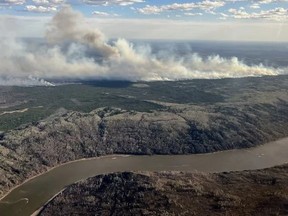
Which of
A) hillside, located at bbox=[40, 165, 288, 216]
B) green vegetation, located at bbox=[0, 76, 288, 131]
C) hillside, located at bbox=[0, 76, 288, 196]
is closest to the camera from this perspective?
hillside, located at bbox=[40, 165, 288, 216]

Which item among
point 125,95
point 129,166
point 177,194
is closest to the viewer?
point 177,194

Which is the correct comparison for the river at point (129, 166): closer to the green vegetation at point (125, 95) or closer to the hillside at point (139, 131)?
the hillside at point (139, 131)

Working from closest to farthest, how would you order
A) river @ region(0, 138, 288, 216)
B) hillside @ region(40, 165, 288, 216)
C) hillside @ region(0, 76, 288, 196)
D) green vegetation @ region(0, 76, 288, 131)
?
hillside @ region(40, 165, 288, 216)
river @ region(0, 138, 288, 216)
hillside @ region(0, 76, 288, 196)
green vegetation @ region(0, 76, 288, 131)

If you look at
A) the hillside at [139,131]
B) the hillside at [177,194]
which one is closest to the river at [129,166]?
the hillside at [139,131]

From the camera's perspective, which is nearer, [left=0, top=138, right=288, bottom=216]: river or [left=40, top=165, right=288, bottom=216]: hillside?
[left=40, top=165, right=288, bottom=216]: hillside

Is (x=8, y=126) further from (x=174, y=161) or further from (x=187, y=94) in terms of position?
(x=187, y=94)

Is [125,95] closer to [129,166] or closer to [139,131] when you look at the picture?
[139,131]

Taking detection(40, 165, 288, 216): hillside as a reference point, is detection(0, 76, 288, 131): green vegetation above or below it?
below

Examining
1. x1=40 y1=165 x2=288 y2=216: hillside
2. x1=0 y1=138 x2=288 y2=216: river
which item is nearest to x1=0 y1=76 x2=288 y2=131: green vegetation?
x1=0 y1=138 x2=288 y2=216: river

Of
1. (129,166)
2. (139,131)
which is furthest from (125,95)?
(129,166)

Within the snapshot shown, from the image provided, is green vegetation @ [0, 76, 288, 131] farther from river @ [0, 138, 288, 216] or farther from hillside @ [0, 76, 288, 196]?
river @ [0, 138, 288, 216]
